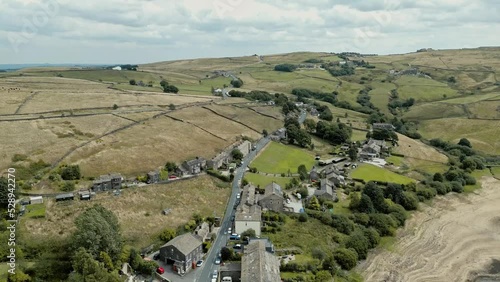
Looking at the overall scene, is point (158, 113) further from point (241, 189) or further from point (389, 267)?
point (389, 267)

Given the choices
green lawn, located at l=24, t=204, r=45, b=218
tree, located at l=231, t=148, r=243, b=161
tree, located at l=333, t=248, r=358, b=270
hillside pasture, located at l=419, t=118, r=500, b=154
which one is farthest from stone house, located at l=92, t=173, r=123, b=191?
hillside pasture, located at l=419, t=118, r=500, b=154

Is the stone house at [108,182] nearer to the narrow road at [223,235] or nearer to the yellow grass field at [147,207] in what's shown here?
the yellow grass field at [147,207]

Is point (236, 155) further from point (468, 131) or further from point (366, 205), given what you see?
point (468, 131)

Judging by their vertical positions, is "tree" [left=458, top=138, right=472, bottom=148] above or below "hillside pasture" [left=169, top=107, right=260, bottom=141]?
below

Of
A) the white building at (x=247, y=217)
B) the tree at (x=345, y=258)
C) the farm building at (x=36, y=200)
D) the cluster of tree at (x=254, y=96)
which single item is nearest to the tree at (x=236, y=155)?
the white building at (x=247, y=217)

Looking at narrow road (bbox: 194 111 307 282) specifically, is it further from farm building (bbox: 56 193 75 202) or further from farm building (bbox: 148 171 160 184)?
farm building (bbox: 56 193 75 202)
